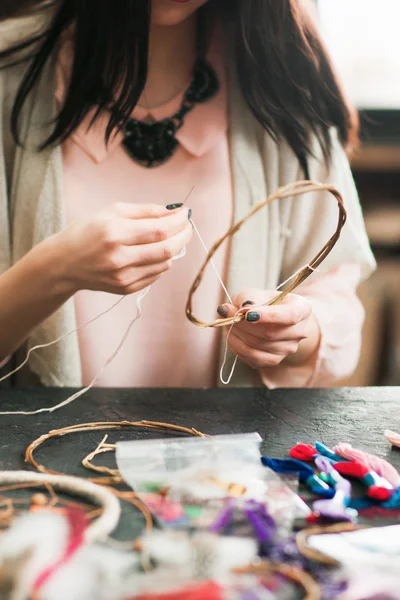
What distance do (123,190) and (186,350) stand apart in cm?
24

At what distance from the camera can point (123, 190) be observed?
913 millimetres

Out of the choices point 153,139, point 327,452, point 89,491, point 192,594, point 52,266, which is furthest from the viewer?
point 153,139

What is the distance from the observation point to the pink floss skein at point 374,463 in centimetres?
52

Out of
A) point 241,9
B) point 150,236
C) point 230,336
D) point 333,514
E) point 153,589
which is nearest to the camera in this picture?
point 153,589

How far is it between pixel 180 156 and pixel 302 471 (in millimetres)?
534

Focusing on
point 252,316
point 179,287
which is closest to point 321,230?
point 179,287

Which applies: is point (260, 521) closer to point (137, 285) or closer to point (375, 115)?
point (137, 285)

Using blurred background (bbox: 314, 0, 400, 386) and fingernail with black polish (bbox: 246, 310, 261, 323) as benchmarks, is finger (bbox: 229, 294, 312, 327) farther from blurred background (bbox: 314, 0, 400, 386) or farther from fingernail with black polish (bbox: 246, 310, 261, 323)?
blurred background (bbox: 314, 0, 400, 386)

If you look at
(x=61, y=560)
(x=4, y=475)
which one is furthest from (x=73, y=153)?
(x=61, y=560)

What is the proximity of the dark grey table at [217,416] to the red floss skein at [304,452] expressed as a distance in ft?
0.03

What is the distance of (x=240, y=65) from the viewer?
922 mm

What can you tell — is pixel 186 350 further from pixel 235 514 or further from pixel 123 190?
pixel 235 514

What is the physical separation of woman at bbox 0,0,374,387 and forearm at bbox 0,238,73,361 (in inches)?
4.1

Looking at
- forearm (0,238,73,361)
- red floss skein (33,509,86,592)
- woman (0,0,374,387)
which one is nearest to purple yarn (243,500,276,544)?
red floss skein (33,509,86,592)
